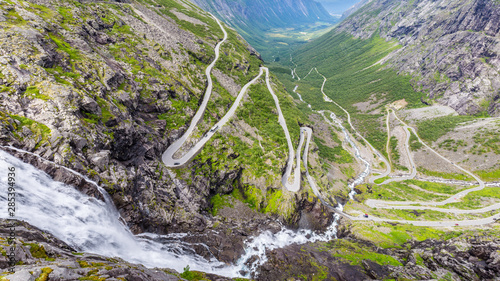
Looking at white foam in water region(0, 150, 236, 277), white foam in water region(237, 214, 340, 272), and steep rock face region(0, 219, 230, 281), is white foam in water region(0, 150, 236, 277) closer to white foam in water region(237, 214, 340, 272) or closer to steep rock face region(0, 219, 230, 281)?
steep rock face region(0, 219, 230, 281)

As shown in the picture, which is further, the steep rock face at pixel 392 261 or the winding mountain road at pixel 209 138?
the winding mountain road at pixel 209 138

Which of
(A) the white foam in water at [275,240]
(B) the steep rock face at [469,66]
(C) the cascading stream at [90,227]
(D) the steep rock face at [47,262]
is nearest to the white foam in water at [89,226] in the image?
(C) the cascading stream at [90,227]

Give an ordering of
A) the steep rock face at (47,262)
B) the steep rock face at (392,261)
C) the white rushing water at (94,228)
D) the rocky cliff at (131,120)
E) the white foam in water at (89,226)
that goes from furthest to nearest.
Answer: the steep rock face at (392,261)
the rocky cliff at (131,120)
the white rushing water at (94,228)
the white foam in water at (89,226)
the steep rock face at (47,262)

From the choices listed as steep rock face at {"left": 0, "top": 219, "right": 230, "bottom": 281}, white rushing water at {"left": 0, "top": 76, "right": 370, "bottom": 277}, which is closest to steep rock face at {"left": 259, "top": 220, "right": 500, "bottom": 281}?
white rushing water at {"left": 0, "top": 76, "right": 370, "bottom": 277}

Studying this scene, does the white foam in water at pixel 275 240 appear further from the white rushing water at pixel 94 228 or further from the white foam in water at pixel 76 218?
the white foam in water at pixel 76 218

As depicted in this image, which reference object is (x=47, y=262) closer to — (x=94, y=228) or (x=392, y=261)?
(x=94, y=228)

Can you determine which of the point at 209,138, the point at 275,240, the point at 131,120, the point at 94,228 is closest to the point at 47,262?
the point at 94,228

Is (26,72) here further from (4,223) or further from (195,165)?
(195,165)

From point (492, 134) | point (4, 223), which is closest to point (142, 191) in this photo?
point (4, 223)
